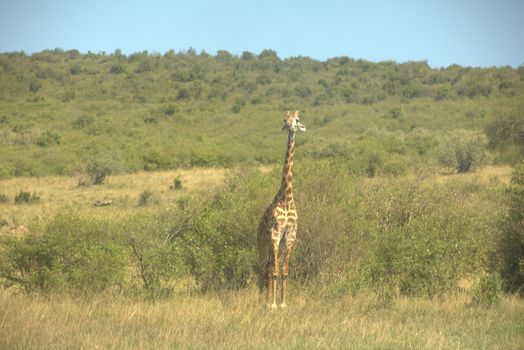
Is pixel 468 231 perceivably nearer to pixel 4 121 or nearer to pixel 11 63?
pixel 4 121

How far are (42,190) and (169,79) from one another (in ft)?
155

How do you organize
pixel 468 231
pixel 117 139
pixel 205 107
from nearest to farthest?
1. pixel 468 231
2. pixel 117 139
3. pixel 205 107

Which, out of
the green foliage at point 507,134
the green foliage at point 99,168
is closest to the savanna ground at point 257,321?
the green foliage at point 99,168

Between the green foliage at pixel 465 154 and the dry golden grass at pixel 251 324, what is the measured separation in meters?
27.6

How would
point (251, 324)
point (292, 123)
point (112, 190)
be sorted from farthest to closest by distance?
point (112, 190) → point (292, 123) → point (251, 324)

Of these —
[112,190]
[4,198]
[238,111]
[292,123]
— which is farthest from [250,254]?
[238,111]

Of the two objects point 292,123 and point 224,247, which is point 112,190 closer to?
point 224,247

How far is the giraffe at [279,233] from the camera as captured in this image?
945 cm

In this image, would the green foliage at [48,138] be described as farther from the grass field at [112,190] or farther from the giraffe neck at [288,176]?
the giraffe neck at [288,176]

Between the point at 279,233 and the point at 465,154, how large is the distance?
1138 inches

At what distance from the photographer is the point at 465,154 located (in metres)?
36.7

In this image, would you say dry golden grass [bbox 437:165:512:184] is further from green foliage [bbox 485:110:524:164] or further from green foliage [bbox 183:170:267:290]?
green foliage [bbox 183:170:267:290]

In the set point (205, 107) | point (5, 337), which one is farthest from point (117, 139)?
point (5, 337)

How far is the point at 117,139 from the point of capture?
52.3m
